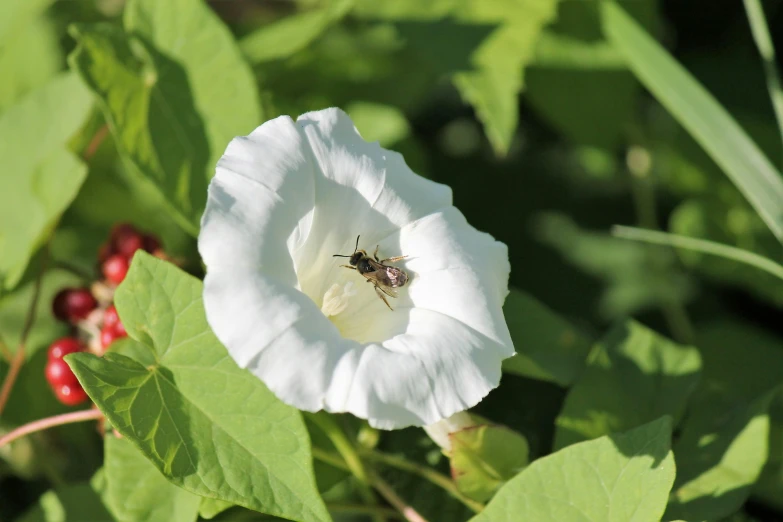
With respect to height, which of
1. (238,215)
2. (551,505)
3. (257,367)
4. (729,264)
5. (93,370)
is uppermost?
(238,215)

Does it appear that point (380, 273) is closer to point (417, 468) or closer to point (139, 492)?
point (417, 468)

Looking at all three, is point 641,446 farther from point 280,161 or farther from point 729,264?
point 729,264

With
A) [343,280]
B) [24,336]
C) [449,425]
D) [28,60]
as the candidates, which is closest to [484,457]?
[449,425]

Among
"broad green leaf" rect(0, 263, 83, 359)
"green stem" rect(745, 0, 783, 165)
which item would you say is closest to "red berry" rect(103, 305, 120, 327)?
"broad green leaf" rect(0, 263, 83, 359)

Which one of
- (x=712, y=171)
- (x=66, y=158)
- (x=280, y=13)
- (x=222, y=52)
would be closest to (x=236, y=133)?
(x=222, y=52)

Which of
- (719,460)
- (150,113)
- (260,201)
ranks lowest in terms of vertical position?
(719,460)

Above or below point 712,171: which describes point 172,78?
above

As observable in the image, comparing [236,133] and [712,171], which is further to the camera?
[712,171]
